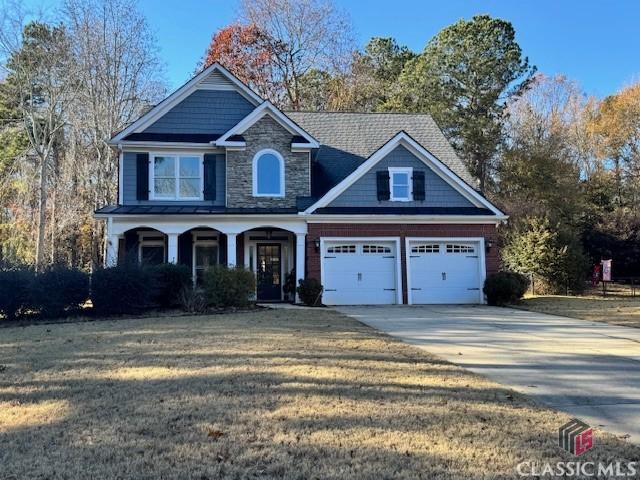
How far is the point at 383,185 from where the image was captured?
19.1m

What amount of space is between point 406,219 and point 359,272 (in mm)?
2437

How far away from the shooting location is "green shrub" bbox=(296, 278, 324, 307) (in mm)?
17719

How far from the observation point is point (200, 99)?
19766 mm

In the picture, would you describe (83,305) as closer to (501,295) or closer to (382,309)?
(382,309)

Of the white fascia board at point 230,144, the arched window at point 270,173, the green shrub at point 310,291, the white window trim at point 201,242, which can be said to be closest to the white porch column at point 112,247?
the white window trim at point 201,242

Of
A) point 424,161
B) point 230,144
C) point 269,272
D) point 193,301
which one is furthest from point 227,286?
point 424,161

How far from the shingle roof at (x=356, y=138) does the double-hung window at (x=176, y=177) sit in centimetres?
425

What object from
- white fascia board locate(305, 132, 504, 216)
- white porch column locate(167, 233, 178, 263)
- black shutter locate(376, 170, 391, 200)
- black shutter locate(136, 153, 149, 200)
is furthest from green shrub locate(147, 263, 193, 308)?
black shutter locate(376, 170, 391, 200)

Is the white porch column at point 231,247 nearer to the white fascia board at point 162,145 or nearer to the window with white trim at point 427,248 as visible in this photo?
the white fascia board at point 162,145

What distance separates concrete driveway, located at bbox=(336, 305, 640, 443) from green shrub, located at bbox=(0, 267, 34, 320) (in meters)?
8.54

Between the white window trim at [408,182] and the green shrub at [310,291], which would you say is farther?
the white window trim at [408,182]

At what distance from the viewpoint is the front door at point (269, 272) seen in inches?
784

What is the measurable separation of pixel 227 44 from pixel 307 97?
21.1ft

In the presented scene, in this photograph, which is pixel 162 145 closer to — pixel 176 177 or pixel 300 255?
pixel 176 177
